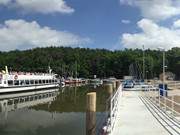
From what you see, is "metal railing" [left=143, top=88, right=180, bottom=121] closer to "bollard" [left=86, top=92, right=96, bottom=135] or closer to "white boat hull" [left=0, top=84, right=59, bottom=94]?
"bollard" [left=86, top=92, right=96, bottom=135]

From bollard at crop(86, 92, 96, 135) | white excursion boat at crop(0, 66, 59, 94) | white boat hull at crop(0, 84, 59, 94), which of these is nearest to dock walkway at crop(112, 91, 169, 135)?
bollard at crop(86, 92, 96, 135)

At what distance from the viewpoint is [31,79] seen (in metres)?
91.8

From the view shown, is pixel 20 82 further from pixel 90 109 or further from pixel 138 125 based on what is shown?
pixel 90 109

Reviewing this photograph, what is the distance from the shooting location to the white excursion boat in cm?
7494

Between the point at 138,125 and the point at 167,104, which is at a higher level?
the point at 167,104

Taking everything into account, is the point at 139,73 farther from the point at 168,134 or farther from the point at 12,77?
the point at 168,134

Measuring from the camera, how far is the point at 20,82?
84.2 metres

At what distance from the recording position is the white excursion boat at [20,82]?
74.9 metres

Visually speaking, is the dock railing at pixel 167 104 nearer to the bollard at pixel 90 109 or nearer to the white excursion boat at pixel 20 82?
the bollard at pixel 90 109

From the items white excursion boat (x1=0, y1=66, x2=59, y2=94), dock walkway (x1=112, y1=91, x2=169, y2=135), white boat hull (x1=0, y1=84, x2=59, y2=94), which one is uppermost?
white excursion boat (x1=0, y1=66, x2=59, y2=94)

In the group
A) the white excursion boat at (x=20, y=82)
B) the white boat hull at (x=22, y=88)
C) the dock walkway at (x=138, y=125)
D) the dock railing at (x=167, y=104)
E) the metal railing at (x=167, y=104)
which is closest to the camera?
the dock walkway at (x=138, y=125)

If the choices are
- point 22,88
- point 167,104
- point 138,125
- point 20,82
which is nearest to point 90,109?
point 138,125

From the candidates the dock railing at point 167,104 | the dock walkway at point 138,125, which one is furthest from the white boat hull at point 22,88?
the dock walkway at point 138,125

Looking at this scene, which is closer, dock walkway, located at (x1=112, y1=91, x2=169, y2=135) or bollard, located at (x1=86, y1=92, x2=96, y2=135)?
bollard, located at (x1=86, y1=92, x2=96, y2=135)
